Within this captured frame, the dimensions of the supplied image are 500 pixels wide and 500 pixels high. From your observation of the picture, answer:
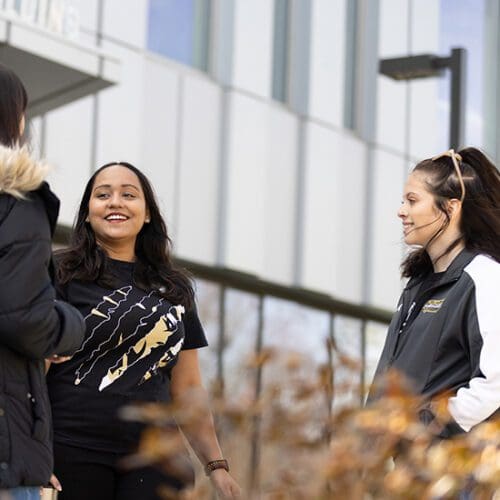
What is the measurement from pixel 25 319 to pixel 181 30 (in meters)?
12.4

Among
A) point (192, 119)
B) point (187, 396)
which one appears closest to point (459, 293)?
point (187, 396)

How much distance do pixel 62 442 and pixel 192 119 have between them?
34.7 ft

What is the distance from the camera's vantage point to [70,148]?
13922 millimetres

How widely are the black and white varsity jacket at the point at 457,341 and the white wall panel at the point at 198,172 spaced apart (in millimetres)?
9992

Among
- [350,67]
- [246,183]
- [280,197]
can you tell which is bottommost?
[280,197]

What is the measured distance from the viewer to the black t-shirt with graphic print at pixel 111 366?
16.3 ft

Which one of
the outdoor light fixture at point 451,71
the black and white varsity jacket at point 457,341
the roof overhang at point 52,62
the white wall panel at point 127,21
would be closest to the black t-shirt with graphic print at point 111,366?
the black and white varsity jacket at point 457,341

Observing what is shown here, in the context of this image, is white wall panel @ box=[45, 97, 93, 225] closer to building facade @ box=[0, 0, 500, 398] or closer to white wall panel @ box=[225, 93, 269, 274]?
building facade @ box=[0, 0, 500, 398]

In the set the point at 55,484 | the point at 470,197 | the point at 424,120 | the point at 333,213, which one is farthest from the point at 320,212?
the point at 55,484

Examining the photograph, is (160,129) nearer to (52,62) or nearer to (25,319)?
(52,62)

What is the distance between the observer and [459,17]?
19906mm

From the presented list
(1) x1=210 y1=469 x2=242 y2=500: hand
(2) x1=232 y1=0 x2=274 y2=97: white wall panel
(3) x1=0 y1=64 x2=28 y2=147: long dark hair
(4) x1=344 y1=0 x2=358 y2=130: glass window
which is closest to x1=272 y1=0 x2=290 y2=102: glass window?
(2) x1=232 y1=0 x2=274 y2=97: white wall panel

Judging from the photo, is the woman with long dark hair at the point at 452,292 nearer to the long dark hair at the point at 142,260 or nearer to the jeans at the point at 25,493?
the long dark hair at the point at 142,260

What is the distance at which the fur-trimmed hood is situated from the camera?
3.81 meters
